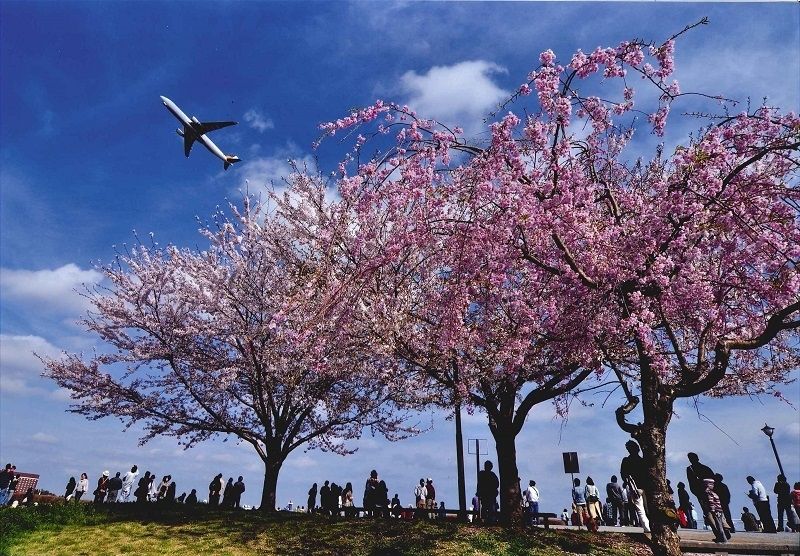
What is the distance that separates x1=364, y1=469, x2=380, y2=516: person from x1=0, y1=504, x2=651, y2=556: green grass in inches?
96.7

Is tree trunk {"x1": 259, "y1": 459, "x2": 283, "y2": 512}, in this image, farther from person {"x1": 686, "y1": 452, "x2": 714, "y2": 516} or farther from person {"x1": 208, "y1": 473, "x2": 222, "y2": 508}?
person {"x1": 686, "y1": 452, "x2": 714, "y2": 516}

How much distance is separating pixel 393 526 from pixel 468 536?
225cm

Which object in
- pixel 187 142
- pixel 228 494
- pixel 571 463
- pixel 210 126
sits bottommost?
pixel 228 494

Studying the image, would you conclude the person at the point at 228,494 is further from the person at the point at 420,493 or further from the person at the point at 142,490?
the person at the point at 420,493

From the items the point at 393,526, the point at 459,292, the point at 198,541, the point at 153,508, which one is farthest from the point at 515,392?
the point at 153,508

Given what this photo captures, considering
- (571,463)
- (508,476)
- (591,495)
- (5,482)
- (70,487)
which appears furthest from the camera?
(70,487)

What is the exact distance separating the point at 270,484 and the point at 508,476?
9.02 metres

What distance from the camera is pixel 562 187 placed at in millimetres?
9250

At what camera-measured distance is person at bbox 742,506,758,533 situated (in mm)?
17406

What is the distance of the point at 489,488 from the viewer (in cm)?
1611

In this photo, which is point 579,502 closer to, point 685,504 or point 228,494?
point 685,504

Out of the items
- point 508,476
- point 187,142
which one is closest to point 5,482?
point 508,476

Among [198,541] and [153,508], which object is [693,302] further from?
[153,508]

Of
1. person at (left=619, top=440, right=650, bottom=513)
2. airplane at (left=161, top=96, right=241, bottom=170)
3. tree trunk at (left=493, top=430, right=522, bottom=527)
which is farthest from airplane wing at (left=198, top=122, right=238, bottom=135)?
person at (left=619, top=440, right=650, bottom=513)
